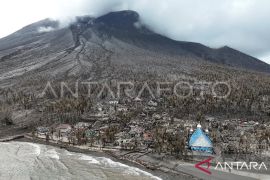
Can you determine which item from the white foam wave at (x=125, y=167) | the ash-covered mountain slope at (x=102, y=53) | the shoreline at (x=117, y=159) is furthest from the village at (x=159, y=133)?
the ash-covered mountain slope at (x=102, y=53)

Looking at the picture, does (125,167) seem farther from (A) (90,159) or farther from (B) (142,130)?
(B) (142,130)

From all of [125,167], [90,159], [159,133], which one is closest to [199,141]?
[159,133]

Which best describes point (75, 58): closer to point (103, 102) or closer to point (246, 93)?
point (103, 102)

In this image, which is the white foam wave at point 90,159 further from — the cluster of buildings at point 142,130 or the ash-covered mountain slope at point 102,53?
the ash-covered mountain slope at point 102,53

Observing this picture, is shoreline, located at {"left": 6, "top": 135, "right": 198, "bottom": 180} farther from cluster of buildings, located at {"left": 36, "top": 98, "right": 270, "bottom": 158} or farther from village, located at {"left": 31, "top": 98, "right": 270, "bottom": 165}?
cluster of buildings, located at {"left": 36, "top": 98, "right": 270, "bottom": 158}

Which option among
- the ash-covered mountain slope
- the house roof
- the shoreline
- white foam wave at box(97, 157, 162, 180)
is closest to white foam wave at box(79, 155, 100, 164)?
white foam wave at box(97, 157, 162, 180)
